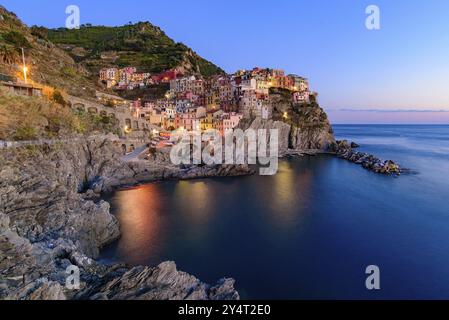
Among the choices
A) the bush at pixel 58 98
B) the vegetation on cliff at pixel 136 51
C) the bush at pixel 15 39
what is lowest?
the bush at pixel 58 98

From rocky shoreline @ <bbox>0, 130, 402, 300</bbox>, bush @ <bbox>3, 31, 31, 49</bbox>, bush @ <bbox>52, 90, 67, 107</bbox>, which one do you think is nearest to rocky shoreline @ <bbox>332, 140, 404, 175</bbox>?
rocky shoreline @ <bbox>0, 130, 402, 300</bbox>

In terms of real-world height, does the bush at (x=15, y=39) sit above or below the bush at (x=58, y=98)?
above

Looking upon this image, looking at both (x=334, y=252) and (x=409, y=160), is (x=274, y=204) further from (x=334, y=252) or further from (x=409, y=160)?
(x=409, y=160)

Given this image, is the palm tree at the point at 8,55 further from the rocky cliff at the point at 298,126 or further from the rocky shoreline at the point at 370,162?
the rocky shoreline at the point at 370,162

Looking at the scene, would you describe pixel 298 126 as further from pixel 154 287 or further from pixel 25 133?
pixel 154 287

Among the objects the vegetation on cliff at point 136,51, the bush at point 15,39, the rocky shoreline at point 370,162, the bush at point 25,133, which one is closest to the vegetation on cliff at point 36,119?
the bush at point 25,133
